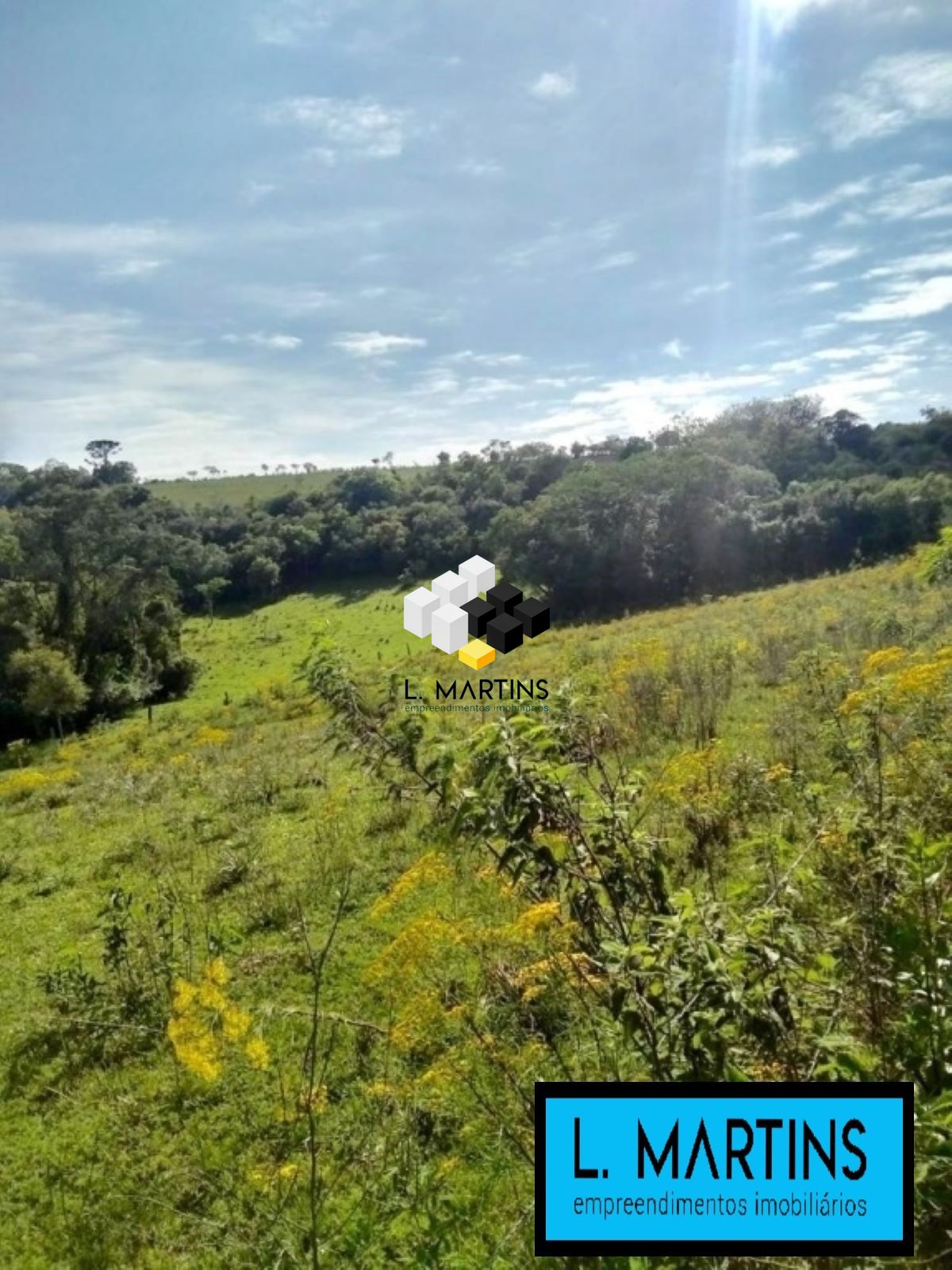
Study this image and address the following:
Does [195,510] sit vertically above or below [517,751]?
above

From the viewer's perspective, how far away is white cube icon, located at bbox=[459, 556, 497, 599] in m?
15.0

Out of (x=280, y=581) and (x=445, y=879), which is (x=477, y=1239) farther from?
(x=280, y=581)

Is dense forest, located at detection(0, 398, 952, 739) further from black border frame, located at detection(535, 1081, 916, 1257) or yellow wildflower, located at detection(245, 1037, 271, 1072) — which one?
black border frame, located at detection(535, 1081, 916, 1257)

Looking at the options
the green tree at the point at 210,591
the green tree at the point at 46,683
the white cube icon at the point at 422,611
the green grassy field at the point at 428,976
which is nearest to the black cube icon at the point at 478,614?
the white cube icon at the point at 422,611

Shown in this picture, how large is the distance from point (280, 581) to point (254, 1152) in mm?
53200

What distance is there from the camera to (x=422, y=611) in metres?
16.5

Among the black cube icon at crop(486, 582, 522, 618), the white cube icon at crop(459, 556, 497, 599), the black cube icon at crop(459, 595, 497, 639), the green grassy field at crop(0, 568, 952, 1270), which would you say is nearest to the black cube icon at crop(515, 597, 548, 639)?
the black cube icon at crop(486, 582, 522, 618)

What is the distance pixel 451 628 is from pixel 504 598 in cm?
167

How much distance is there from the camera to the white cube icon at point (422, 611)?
1552 centimetres

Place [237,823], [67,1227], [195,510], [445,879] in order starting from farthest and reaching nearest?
[195,510] → [237,823] → [445,879] → [67,1227]

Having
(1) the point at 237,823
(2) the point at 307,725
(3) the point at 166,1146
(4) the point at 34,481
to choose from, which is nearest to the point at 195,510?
(4) the point at 34,481

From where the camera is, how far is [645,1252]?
1725 millimetres

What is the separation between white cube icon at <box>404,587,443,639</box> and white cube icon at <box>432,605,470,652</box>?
16 cm

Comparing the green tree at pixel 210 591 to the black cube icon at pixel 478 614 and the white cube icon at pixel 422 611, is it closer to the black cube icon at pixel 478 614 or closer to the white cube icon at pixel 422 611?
the white cube icon at pixel 422 611
